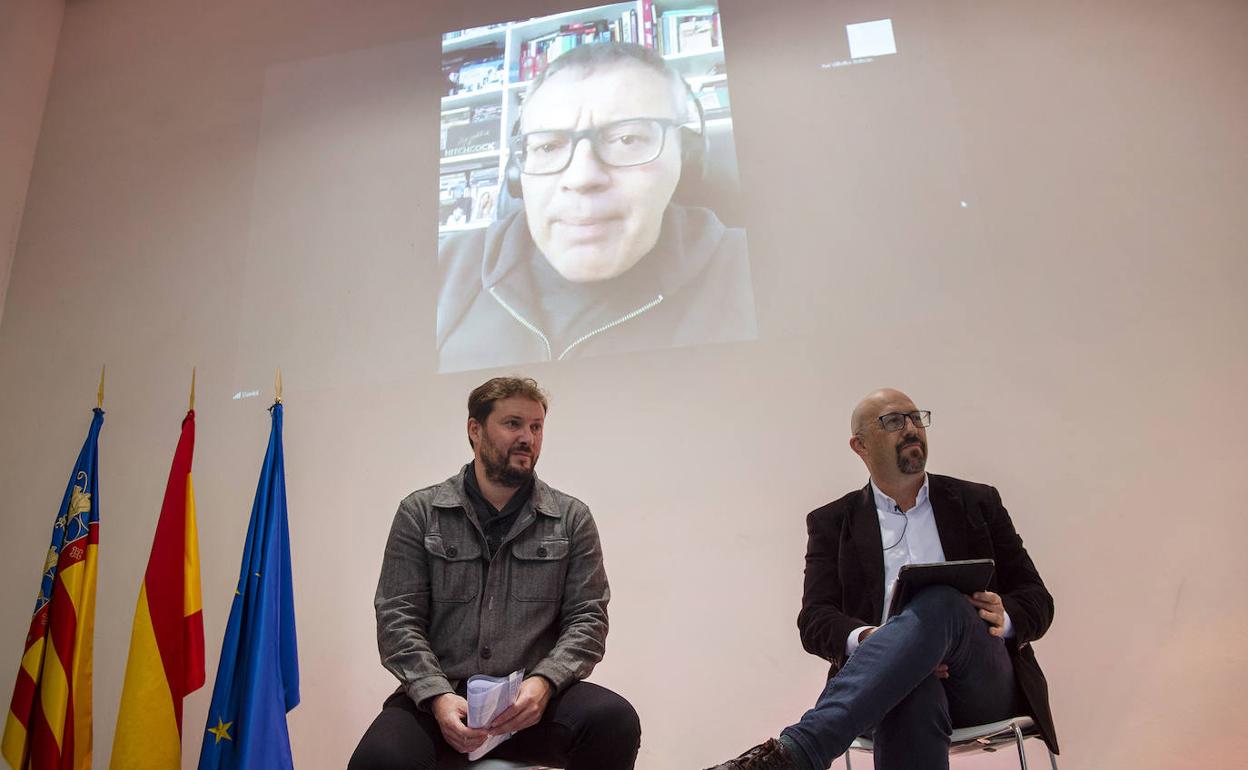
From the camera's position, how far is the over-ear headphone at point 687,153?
3.37 m

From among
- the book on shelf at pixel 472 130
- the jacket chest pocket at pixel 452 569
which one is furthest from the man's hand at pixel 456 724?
the book on shelf at pixel 472 130

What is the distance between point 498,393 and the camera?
2.29 meters

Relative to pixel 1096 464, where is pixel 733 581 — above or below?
below

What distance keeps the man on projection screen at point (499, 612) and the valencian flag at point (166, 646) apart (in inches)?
37.4

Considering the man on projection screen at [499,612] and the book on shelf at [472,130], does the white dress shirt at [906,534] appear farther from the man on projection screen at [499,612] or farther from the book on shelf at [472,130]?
the book on shelf at [472,130]

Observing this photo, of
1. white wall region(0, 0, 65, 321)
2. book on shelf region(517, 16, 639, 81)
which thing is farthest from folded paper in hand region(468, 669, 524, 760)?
white wall region(0, 0, 65, 321)

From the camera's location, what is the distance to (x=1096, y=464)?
2.85 m

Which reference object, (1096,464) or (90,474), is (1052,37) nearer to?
(1096,464)

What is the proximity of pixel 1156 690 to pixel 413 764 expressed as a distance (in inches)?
85.5

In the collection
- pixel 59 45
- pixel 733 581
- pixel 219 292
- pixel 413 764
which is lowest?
pixel 413 764

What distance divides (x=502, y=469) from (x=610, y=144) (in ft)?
5.32

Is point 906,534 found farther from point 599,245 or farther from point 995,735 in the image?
point 599,245

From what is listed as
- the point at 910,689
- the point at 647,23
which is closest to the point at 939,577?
the point at 910,689

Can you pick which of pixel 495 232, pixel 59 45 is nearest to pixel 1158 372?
pixel 495 232
